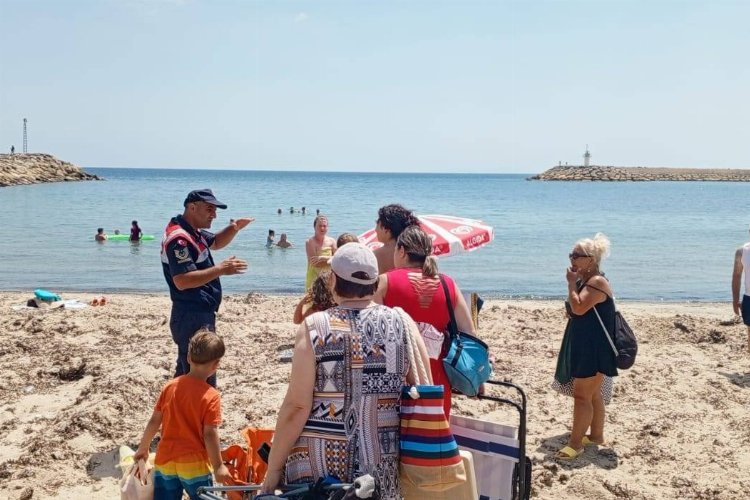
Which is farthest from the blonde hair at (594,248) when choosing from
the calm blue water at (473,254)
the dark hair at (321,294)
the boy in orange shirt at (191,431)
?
the calm blue water at (473,254)

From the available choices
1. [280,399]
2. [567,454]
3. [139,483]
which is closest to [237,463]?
[139,483]

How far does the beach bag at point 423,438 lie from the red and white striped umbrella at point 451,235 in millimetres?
2876

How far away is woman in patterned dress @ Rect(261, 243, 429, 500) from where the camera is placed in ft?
8.93

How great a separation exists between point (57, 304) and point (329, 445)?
32.3 ft

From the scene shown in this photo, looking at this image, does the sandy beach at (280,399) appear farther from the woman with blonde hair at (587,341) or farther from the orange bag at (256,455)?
Answer: the orange bag at (256,455)

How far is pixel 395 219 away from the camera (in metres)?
4.45

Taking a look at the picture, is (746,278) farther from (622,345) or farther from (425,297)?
(425,297)

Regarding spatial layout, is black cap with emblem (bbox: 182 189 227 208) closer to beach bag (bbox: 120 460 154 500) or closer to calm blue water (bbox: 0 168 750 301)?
beach bag (bbox: 120 460 154 500)

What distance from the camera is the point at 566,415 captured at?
636cm

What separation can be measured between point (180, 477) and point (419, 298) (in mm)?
1592

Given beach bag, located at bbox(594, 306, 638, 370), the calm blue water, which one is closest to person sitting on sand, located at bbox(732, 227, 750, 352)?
beach bag, located at bbox(594, 306, 638, 370)

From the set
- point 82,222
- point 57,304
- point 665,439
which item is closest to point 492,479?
point 665,439

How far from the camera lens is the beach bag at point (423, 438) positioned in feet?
9.15

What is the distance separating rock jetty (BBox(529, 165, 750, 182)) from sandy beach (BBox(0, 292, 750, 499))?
117303mm
